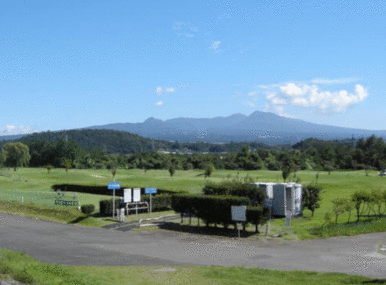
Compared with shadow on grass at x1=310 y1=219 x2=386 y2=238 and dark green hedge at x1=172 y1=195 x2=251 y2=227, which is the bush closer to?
dark green hedge at x1=172 y1=195 x2=251 y2=227

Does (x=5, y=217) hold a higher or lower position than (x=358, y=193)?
lower

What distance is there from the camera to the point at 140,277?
1287cm

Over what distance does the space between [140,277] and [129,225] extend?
1389cm


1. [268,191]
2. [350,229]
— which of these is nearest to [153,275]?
[350,229]

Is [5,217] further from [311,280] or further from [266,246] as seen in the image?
[311,280]

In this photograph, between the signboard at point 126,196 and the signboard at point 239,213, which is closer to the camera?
the signboard at point 239,213

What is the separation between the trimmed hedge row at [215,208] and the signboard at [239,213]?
32 cm

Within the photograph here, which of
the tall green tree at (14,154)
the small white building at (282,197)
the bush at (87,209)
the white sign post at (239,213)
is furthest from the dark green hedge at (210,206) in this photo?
the tall green tree at (14,154)

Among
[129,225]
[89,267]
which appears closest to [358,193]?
[129,225]

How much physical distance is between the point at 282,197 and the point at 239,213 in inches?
281

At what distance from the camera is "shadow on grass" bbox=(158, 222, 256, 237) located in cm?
2426

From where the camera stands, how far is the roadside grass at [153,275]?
1174cm

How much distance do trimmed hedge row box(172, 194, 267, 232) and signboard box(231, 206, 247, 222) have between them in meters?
0.32

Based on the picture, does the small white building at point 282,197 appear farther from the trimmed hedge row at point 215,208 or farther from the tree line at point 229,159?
the tree line at point 229,159
